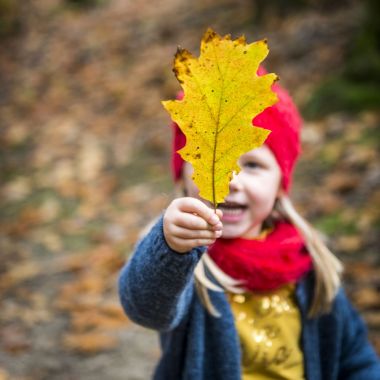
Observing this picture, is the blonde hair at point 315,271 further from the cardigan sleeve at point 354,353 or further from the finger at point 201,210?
the finger at point 201,210

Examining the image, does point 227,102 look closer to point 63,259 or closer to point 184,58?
point 184,58

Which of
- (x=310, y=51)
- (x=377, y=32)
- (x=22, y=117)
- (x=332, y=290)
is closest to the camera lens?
(x=332, y=290)

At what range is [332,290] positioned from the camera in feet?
5.96

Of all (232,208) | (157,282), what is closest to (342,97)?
(232,208)

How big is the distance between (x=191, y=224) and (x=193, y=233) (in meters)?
0.02

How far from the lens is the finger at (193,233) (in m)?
1.10

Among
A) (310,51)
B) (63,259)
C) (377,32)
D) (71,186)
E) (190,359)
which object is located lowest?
(190,359)

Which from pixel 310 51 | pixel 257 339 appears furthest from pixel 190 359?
pixel 310 51

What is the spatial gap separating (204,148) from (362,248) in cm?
230

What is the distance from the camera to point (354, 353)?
1.89 meters

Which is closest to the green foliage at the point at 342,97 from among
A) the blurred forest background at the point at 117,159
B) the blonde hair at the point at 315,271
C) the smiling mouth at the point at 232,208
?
the blurred forest background at the point at 117,159

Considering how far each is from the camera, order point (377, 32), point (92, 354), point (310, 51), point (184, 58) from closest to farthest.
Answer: point (184, 58), point (92, 354), point (377, 32), point (310, 51)

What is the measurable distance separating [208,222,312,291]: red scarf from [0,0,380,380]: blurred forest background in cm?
105

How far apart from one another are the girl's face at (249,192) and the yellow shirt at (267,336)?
222 mm
